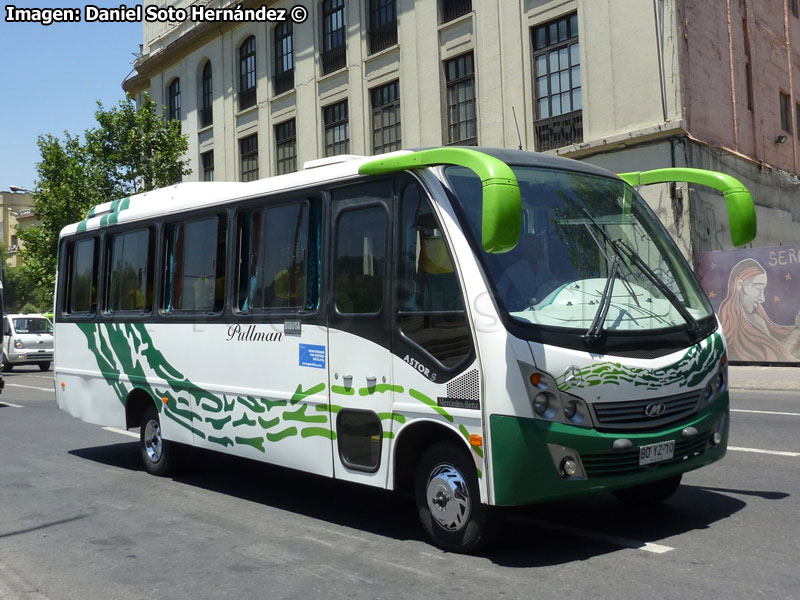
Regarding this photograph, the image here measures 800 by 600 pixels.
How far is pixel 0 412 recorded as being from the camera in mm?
16266

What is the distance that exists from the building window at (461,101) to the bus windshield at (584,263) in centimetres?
1770

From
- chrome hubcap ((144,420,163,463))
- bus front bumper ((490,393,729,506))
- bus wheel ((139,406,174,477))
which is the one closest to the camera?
bus front bumper ((490,393,729,506))

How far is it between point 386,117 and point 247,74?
8498 millimetres

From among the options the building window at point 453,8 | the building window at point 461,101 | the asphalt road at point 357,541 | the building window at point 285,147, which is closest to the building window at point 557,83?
the building window at point 461,101

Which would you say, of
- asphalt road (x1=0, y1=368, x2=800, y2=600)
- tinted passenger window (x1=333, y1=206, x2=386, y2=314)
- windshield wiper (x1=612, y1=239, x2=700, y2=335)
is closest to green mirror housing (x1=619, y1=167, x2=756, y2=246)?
windshield wiper (x1=612, y1=239, x2=700, y2=335)

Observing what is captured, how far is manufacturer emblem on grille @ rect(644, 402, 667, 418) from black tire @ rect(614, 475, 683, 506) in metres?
1.06

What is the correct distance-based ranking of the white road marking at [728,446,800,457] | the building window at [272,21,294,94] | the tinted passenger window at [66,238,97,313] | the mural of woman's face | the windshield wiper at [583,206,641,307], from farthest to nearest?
1. the building window at [272,21,294,94]
2. the mural of woman's face
3. the tinted passenger window at [66,238,97,313]
4. the white road marking at [728,446,800,457]
5. the windshield wiper at [583,206,641,307]

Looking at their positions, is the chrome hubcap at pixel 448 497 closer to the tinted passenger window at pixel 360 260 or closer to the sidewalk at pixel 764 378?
the tinted passenger window at pixel 360 260

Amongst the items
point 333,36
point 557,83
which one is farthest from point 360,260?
point 333,36

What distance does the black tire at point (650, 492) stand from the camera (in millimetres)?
6684

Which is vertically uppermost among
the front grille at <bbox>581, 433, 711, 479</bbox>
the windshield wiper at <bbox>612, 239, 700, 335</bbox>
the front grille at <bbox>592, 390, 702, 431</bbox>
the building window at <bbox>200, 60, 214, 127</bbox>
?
the building window at <bbox>200, 60, 214, 127</bbox>

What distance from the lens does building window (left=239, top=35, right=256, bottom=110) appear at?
32.5 metres

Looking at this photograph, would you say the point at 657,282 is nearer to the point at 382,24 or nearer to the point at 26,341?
the point at 382,24

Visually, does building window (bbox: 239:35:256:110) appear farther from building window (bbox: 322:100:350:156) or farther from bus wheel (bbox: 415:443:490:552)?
bus wheel (bbox: 415:443:490:552)
